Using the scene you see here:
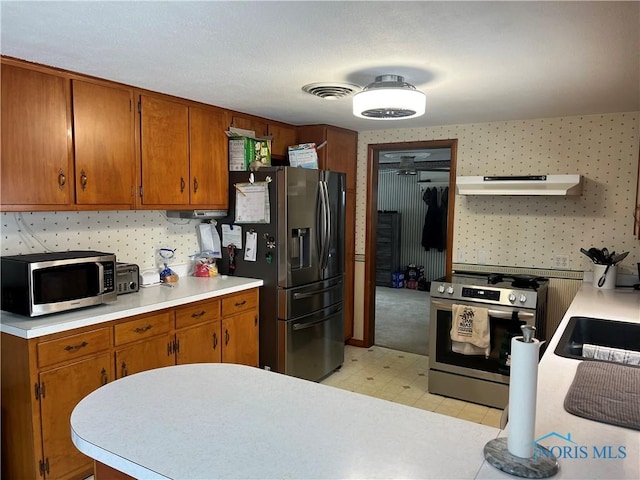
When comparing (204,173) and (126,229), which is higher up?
(204,173)

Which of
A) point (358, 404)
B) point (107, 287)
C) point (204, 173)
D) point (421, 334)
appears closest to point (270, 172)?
point (204, 173)

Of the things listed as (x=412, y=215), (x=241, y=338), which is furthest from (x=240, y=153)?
(x=412, y=215)

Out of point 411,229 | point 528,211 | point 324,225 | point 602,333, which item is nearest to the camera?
point 602,333

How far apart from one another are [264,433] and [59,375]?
153cm

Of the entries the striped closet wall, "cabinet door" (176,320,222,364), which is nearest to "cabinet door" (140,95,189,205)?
"cabinet door" (176,320,222,364)

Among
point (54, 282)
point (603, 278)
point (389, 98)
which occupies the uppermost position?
point (389, 98)

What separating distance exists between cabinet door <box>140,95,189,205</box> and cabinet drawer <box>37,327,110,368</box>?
3.04 ft

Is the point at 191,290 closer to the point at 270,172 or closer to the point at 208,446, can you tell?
the point at 270,172

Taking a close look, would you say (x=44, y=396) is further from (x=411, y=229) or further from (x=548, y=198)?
(x=411, y=229)

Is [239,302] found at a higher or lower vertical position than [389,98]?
lower

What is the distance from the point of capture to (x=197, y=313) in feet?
9.77

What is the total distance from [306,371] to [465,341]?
4.09 ft

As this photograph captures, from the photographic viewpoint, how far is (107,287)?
2.57 m

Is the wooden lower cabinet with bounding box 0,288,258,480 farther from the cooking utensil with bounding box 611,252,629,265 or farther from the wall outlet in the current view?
the cooking utensil with bounding box 611,252,629,265
